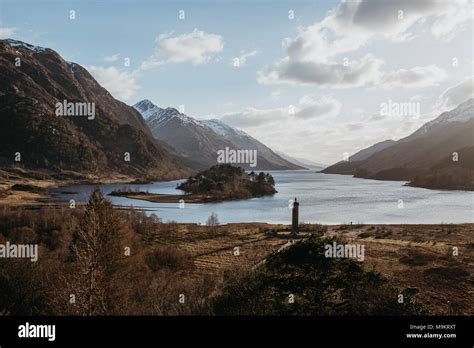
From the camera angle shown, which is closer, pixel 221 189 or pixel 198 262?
pixel 198 262

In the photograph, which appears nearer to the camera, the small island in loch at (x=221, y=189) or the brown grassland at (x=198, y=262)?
the brown grassland at (x=198, y=262)

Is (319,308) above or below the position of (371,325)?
below

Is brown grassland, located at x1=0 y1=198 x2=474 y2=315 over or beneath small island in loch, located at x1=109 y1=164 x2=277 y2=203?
beneath

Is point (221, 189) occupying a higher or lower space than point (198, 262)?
higher

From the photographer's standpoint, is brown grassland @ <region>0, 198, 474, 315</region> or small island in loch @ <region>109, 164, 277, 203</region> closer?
brown grassland @ <region>0, 198, 474, 315</region>

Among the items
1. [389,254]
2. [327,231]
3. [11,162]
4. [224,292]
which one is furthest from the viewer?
[11,162]

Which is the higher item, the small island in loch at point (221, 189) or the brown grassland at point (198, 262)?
the small island in loch at point (221, 189)

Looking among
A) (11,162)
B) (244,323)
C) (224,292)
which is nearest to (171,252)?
(224,292)

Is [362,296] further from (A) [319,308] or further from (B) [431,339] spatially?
(B) [431,339]
